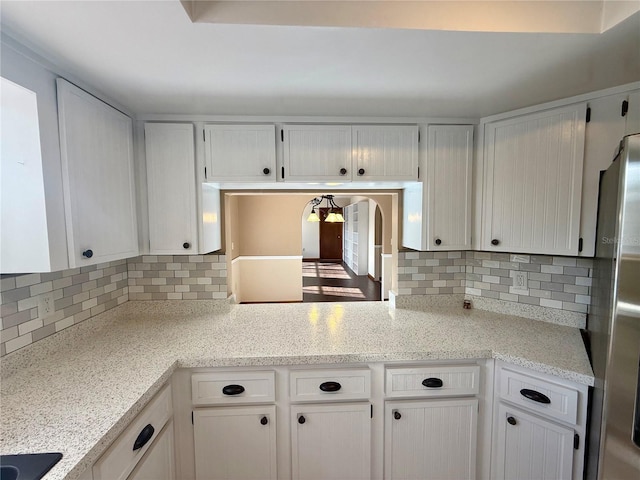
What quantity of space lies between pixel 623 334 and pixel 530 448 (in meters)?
0.76

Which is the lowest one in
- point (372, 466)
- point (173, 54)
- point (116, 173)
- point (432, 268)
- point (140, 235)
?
point (372, 466)

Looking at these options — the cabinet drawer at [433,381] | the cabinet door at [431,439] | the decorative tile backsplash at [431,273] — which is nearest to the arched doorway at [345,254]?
the decorative tile backsplash at [431,273]

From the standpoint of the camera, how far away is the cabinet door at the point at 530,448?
1.20 metres

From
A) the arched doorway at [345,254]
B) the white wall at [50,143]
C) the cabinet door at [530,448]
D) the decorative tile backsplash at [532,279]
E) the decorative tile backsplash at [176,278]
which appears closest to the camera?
the white wall at [50,143]

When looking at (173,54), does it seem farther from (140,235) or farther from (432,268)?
(432,268)

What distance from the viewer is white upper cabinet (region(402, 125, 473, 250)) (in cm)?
165

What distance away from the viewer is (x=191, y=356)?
4.14 ft

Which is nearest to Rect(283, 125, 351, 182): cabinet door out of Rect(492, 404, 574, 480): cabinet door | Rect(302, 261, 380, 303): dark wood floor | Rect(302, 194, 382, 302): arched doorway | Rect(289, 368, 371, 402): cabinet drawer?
Rect(289, 368, 371, 402): cabinet drawer

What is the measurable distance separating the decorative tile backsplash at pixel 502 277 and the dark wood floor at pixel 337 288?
7.94 ft

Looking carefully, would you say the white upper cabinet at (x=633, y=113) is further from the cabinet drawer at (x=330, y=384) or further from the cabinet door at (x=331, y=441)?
the cabinet door at (x=331, y=441)

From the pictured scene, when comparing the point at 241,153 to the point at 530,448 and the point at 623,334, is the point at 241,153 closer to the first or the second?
the point at 623,334

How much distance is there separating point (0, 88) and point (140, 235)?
83cm

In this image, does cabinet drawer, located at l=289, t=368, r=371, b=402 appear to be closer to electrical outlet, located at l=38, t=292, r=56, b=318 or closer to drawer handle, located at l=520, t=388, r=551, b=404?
drawer handle, located at l=520, t=388, r=551, b=404

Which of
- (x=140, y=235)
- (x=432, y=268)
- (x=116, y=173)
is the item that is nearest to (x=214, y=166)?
(x=116, y=173)
